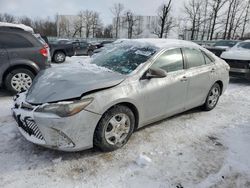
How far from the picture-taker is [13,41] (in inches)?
220

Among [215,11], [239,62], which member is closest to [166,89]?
[239,62]

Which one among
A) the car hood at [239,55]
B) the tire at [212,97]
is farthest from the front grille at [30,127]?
the car hood at [239,55]

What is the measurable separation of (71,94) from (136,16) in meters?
60.4

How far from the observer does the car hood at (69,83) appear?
2.91 metres

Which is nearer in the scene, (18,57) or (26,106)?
(26,106)

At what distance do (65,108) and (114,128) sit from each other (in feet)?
2.56

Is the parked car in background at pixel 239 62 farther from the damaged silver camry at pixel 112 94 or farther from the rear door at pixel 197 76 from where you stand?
the damaged silver camry at pixel 112 94

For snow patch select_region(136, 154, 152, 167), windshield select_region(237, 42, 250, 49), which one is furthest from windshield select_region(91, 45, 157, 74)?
windshield select_region(237, 42, 250, 49)

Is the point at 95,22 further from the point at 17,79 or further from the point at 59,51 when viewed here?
the point at 17,79

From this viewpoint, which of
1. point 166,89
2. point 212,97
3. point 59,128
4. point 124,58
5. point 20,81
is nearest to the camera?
point 59,128

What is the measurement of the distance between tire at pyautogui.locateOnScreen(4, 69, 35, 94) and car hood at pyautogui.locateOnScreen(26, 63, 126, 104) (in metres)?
2.30

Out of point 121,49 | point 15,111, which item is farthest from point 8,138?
point 121,49

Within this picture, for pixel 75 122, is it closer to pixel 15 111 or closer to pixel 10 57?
pixel 15 111

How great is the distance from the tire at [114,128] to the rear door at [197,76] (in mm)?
1497
